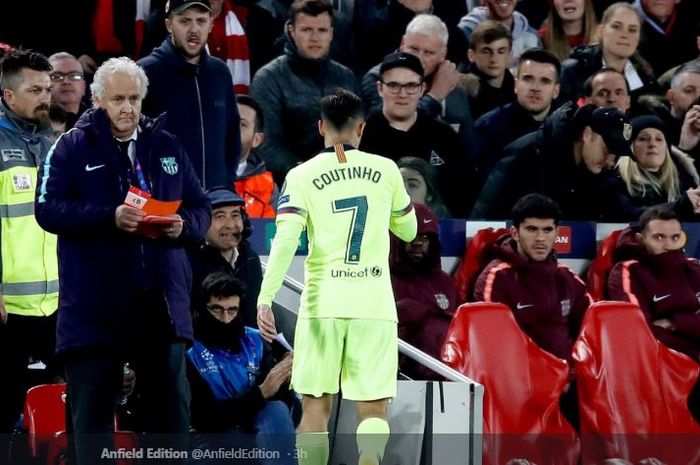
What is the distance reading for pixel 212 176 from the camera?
769 cm

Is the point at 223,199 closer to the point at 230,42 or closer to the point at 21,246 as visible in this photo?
the point at 21,246

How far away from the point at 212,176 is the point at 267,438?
1.61 m

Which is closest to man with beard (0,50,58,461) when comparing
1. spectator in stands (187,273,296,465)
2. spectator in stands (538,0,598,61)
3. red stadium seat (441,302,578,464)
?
spectator in stands (187,273,296,465)

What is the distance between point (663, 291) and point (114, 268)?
380 cm

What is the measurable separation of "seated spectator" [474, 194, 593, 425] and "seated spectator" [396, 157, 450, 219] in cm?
61

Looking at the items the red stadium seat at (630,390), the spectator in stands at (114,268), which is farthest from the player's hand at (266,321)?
the red stadium seat at (630,390)

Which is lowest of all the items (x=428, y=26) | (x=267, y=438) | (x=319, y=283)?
(x=267, y=438)

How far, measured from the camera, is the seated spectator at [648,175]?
356 inches

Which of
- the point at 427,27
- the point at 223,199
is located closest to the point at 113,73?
the point at 223,199

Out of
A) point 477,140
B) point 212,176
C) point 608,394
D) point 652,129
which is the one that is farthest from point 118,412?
point 652,129

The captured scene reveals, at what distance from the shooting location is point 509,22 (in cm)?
1088

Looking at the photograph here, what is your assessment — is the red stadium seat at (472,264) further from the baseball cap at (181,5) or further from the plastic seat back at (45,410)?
the plastic seat back at (45,410)

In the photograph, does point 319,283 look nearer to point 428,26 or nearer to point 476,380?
point 476,380

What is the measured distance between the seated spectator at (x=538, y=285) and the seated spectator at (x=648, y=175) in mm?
1077
